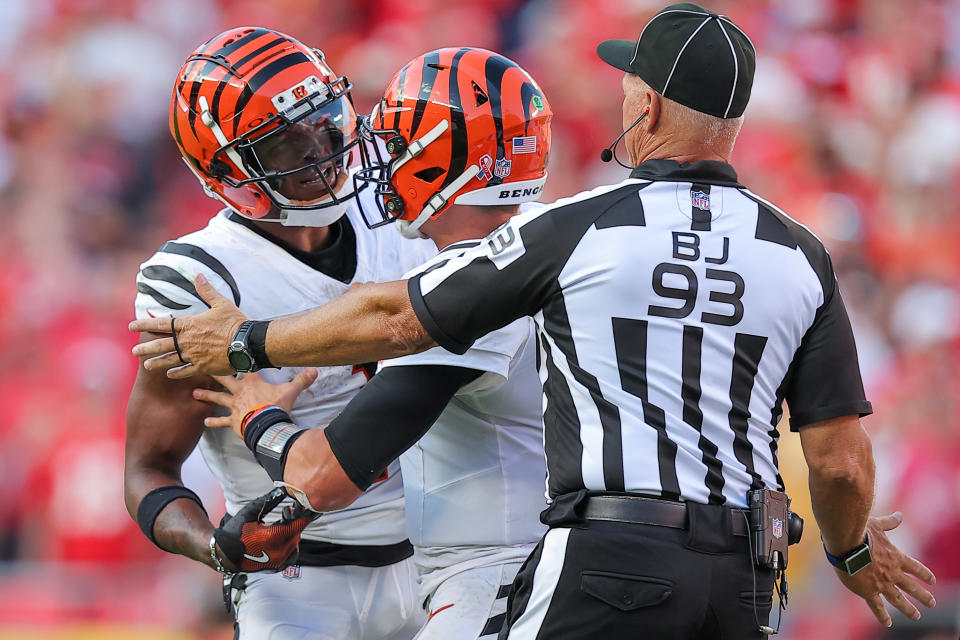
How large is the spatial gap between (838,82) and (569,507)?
625cm

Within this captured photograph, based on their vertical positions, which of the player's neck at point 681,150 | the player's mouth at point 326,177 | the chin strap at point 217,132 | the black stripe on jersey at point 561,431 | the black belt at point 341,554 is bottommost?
the black belt at point 341,554

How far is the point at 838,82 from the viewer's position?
321 inches

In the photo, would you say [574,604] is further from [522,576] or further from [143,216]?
[143,216]

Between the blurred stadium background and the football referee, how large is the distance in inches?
123

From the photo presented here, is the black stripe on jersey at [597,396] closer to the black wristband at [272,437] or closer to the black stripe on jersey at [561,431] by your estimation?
the black stripe on jersey at [561,431]

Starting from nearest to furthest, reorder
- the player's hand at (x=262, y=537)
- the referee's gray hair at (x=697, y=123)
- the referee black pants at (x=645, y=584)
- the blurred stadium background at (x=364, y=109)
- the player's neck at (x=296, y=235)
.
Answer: the referee black pants at (x=645, y=584)
the referee's gray hair at (x=697, y=123)
the player's hand at (x=262, y=537)
the player's neck at (x=296, y=235)
the blurred stadium background at (x=364, y=109)

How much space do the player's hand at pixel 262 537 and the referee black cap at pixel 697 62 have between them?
137cm

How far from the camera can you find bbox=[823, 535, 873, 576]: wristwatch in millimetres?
3107

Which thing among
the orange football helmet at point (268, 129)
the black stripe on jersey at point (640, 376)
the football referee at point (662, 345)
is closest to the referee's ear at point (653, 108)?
the football referee at point (662, 345)

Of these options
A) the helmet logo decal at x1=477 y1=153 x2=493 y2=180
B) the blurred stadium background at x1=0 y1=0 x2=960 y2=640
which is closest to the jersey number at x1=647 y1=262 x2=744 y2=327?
the helmet logo decal at x1=477 y1=153 x2=493 y2=180

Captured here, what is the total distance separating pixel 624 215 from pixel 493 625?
1.09 m

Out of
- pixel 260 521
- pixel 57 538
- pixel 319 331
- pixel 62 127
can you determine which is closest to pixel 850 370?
pixel 319 331

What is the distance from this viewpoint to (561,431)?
2.75m

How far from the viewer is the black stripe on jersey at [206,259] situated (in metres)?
3.31
